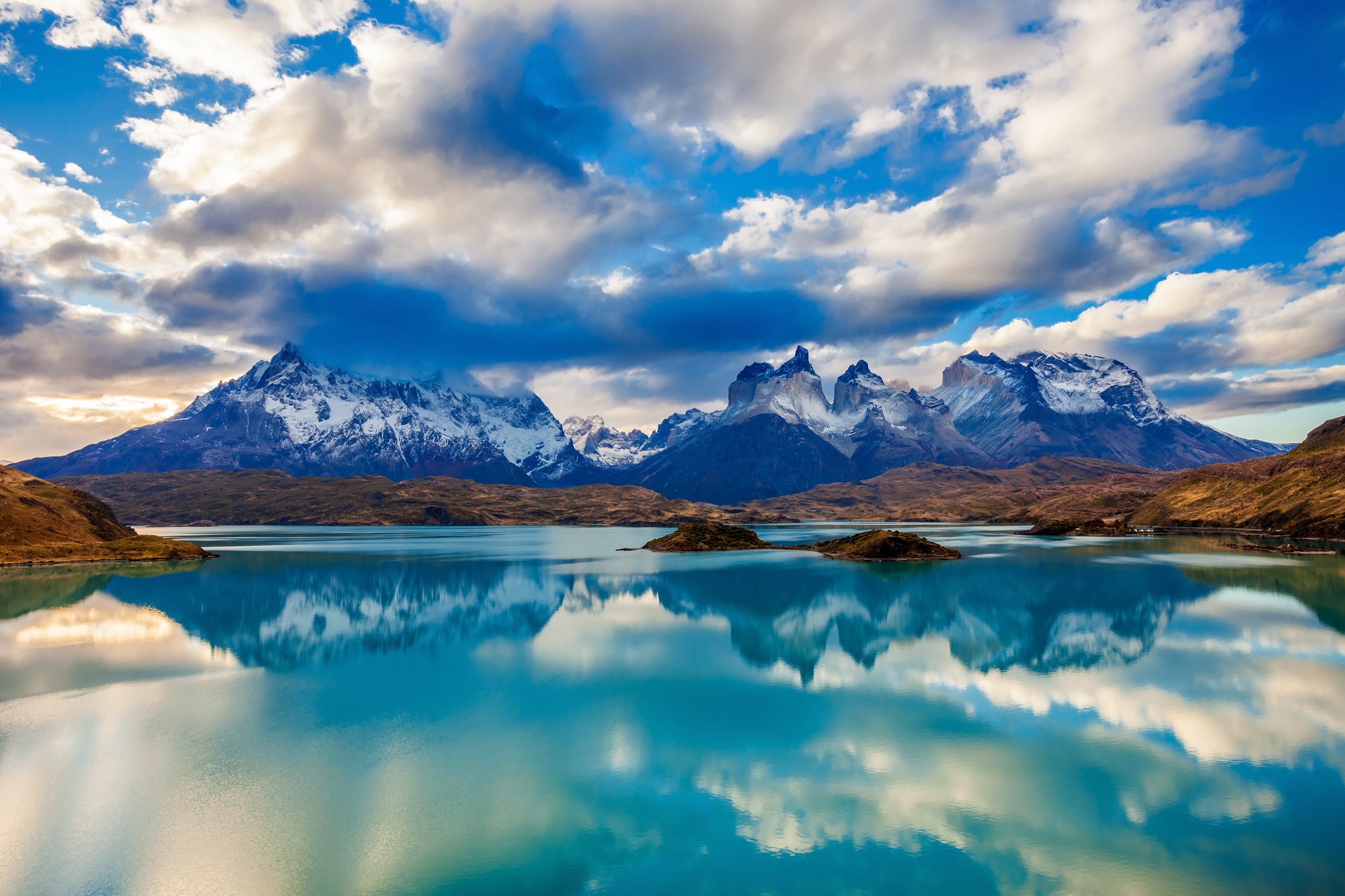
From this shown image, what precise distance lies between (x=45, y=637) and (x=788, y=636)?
6262cm

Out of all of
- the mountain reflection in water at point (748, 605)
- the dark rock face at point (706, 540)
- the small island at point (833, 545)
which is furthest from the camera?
the dark rock face at point (706, 540)

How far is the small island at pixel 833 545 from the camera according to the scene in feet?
420

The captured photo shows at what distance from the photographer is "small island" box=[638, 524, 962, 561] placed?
128 meters

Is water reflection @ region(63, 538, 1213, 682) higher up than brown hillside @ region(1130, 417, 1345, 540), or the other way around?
brown hillside @ region(1130, 417, 1345, 540)

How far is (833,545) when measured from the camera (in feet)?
474

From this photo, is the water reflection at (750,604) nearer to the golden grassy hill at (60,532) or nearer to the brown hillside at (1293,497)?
the golden grassy hill at (60,532)

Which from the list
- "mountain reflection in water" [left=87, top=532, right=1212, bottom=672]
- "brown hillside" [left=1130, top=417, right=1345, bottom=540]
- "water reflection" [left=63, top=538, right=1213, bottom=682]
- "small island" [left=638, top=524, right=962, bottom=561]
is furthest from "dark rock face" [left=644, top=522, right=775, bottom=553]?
"brown hillside" [left=1130, top=417, right=1345, bottom=540]

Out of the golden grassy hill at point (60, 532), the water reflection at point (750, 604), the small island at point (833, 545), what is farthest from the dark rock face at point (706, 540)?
the golden grassy hill at point (60, 532)

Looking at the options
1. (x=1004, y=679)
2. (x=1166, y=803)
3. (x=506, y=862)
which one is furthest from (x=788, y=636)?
(x=506, y=862)

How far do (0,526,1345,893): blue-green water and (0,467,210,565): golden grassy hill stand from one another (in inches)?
2272

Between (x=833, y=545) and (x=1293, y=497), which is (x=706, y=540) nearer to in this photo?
(x=833, y=545)

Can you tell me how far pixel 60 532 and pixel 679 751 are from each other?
146876mm

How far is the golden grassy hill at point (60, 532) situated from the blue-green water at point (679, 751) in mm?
57701

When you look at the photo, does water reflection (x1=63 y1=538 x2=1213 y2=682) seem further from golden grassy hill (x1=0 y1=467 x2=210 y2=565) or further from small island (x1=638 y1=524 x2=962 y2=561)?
golden grassy hill (x1=0 y1=467 x2=210 y2=565)
